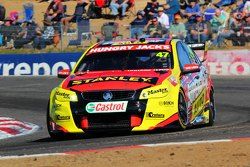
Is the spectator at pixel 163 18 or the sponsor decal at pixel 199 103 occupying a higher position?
the sponsor decal at pixel 199 103

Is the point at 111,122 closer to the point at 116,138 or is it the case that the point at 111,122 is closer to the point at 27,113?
the point at 116,138

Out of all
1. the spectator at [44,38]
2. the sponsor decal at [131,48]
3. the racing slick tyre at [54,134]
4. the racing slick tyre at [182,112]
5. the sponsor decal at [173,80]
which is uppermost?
the sponsor decal at [131,48]

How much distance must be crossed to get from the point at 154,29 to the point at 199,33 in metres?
1.40

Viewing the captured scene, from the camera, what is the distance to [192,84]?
11.9 metres

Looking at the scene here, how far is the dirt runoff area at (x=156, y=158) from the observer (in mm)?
A: 7531

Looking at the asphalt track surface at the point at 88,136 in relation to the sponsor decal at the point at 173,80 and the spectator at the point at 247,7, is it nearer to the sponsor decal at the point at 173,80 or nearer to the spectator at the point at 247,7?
the sponsor decal at the point at 173,80

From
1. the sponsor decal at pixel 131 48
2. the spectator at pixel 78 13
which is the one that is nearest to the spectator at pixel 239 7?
the spectator at pixel 78 13

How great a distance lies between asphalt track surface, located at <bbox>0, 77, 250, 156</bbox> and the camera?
387 inches

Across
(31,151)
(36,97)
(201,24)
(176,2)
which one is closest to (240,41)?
(201,24)

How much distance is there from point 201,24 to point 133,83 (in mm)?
14742

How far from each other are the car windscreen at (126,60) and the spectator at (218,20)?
13.4m

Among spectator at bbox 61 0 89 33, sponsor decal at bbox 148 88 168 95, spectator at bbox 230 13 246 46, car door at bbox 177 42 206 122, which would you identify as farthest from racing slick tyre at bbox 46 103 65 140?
spectator at bbox 61 0 89 33

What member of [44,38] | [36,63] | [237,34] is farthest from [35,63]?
[237,34]

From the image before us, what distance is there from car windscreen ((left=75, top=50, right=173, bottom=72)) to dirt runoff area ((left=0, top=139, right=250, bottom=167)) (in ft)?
10.5
